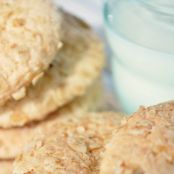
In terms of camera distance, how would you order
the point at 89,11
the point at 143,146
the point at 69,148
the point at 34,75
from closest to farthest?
the point at 143,146 → the point at 69,148 → the point at 34,75 → the point at 89,11

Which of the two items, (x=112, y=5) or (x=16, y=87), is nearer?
(x=16, y=87)

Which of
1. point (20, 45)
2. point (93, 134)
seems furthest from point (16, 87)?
point (93, 134)

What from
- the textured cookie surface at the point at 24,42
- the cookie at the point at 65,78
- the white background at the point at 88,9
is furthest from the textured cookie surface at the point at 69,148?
the white background at the point at 88,9

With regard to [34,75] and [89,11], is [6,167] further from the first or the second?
[89,11]

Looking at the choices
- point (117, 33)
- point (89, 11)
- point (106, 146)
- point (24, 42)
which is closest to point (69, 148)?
point (106, 146)

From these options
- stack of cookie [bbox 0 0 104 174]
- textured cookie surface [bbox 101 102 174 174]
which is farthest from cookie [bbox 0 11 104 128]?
textured cookie surface [bbox 101 102 174 174]

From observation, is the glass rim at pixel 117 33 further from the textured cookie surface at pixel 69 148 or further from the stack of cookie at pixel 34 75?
the textured cookie surface at pixel 69 148

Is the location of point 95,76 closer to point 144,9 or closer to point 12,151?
point 144,9

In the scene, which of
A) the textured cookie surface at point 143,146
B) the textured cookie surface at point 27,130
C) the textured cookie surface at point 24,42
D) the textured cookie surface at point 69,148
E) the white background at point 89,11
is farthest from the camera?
the white background at point 89,11
